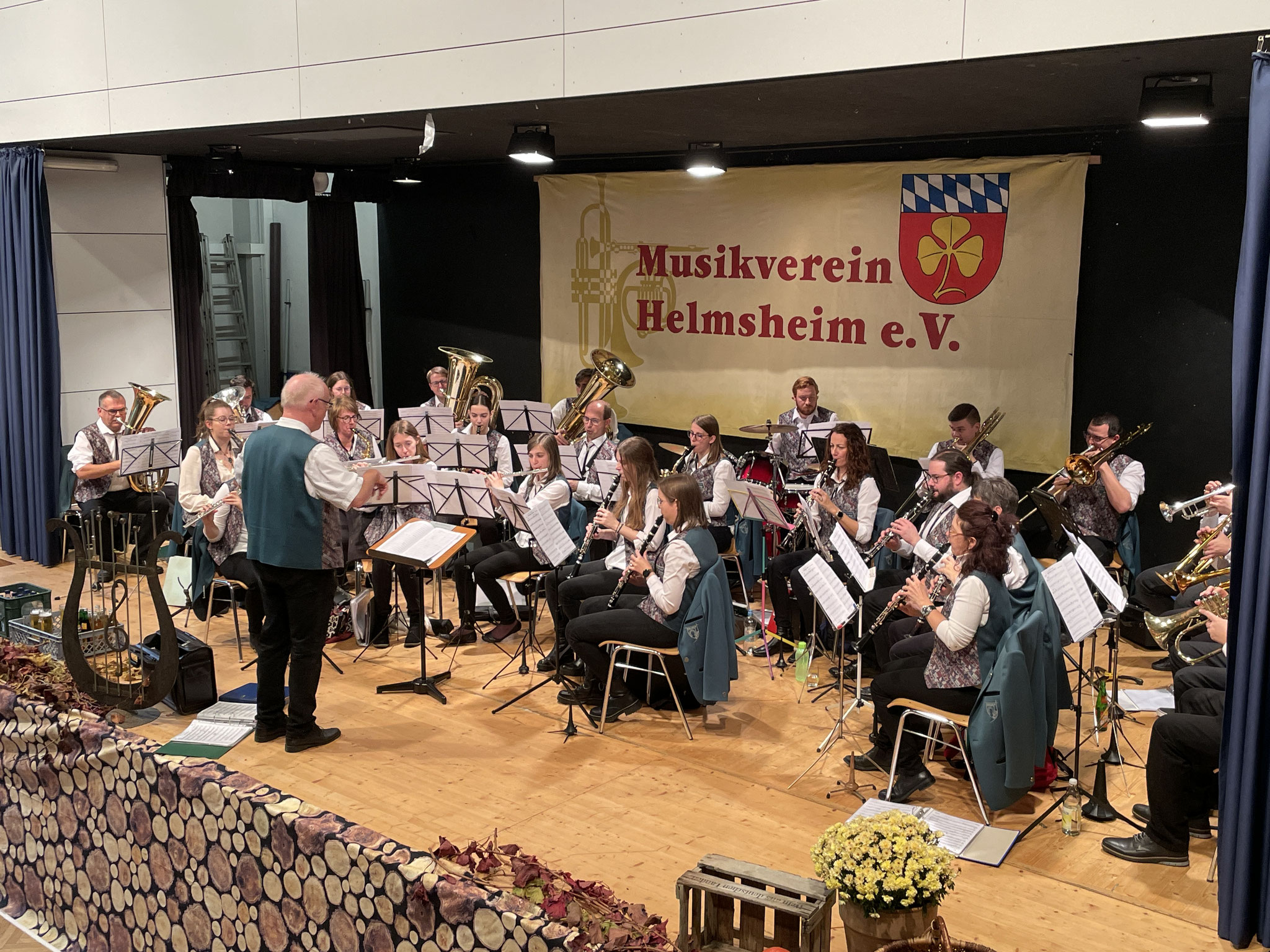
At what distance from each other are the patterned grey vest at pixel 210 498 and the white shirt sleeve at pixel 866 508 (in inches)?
136

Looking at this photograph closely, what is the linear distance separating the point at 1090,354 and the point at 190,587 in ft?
19.1

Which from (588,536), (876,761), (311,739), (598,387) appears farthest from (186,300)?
(876,761)

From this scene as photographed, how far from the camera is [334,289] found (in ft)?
37.0

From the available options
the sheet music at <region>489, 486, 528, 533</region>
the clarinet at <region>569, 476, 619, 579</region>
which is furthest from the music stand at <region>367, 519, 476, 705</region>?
the clarinet at <region>569, 476, 619, 579</region>

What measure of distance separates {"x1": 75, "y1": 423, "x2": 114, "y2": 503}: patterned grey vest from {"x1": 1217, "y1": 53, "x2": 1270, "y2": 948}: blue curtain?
7033mm

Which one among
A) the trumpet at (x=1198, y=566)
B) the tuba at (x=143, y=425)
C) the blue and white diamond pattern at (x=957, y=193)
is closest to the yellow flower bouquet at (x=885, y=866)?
the trumpet at (x=1198, y=566)

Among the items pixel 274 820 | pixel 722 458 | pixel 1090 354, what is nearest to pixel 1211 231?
pixel 1090 354

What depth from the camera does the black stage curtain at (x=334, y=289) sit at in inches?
438

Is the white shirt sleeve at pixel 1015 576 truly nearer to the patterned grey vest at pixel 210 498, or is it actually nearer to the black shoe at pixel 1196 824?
the black shoe at pixel 1196 824

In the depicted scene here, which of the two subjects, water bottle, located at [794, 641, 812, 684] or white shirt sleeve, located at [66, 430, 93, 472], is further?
white shirt sleeve, located at [66, 430, 93, 472]

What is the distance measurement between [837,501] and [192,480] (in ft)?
12.1

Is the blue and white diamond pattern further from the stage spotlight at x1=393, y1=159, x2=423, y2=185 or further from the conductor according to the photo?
the stage spotlight at x1=393, y1=159, x2=423, y2=185

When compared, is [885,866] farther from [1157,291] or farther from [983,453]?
[1157,291]

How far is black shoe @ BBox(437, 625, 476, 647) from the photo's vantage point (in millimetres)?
6961
